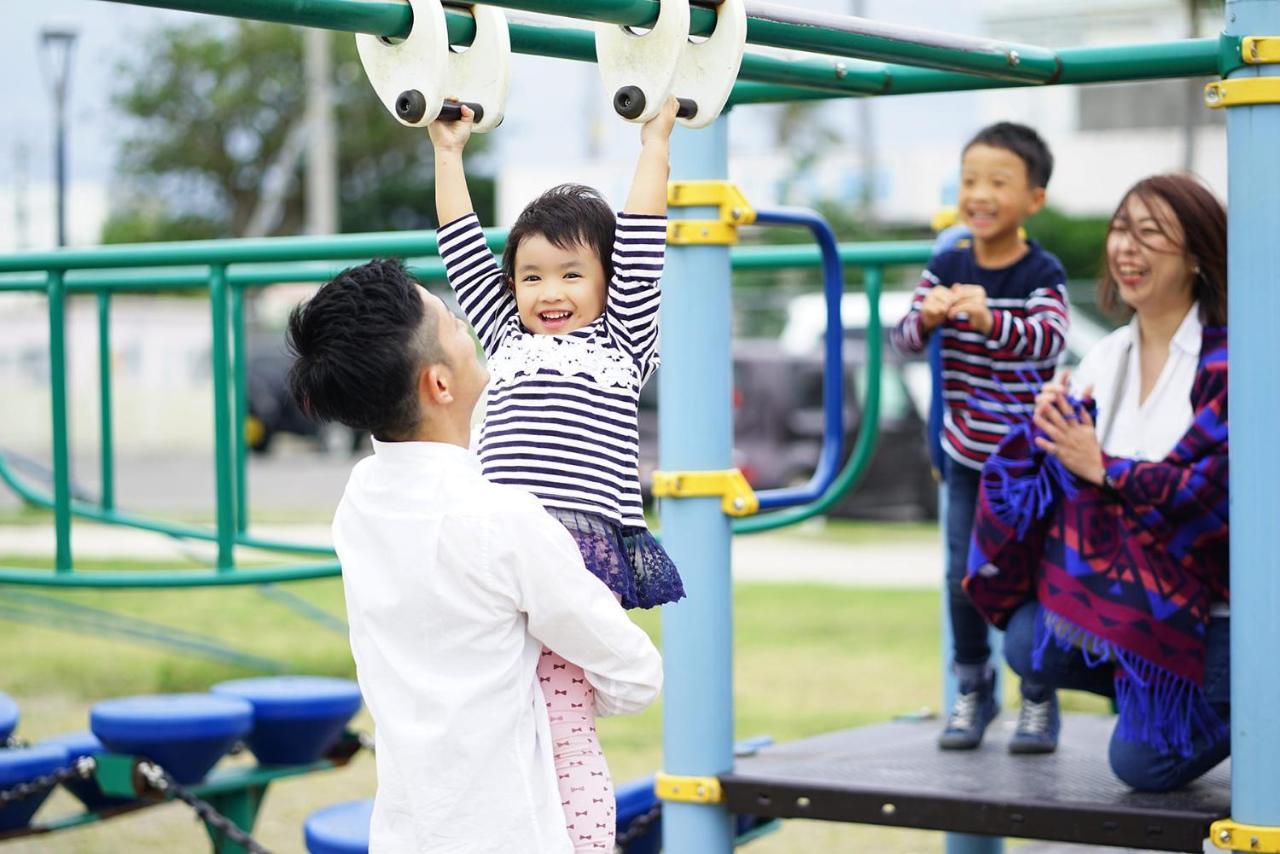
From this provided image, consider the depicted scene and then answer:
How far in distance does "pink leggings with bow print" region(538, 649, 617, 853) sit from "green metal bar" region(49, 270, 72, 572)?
2266 mm

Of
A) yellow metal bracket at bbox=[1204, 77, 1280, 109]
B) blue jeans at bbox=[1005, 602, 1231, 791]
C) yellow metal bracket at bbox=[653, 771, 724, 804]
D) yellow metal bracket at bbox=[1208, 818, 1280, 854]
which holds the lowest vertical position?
yellow metal bracket at bbox=[653, 771, 724, 804]

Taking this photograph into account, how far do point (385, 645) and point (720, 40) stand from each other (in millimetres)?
818

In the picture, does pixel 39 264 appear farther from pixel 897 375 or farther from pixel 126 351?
pixel 126 351

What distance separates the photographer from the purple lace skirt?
218cm

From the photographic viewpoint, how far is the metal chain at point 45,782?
4.05 meters

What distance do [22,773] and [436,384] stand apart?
2.54 meters

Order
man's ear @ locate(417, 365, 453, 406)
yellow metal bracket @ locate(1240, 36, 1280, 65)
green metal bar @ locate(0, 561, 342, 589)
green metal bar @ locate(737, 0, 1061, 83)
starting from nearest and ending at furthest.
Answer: man's ear @ locate(417, 365, 453, 406) < green metal bar @ locate(737, 0, 1061, 83) < yellow metal bracket @ locate(1240, 36, 1280, 65) < green metal bar @ locate(0, 561, 342, 589)

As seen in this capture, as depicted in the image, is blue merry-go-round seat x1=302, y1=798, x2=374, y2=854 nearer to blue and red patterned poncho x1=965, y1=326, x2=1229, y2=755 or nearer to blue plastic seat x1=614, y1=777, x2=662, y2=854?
blue plastic seat x1=614, y1=777, x2=662, y2=854

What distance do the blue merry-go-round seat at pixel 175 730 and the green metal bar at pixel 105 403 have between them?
78 cm

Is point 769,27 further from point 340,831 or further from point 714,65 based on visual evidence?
point 340,831

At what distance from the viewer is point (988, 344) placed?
3.50 metres

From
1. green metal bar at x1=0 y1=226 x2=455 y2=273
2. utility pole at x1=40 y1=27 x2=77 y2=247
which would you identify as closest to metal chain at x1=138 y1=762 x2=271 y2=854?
green metal bar at x1=0 y1=226 x2=455 y2=273

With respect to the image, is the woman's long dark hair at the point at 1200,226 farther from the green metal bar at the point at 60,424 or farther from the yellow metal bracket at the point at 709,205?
the green metal bar at the point at 60,424

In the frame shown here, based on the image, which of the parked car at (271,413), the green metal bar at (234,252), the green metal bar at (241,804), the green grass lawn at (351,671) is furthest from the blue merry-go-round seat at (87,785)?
the parked car at (271,413)
